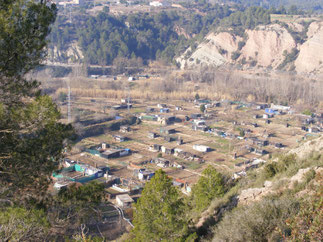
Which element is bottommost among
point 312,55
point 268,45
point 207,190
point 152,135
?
point 152,135

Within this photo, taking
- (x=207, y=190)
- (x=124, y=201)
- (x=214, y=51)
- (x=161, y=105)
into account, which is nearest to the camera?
(x=207, y=190)

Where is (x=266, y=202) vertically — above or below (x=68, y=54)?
above

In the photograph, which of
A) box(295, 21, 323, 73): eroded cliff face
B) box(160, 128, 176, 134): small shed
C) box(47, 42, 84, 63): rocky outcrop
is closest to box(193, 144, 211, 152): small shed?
box(160, 128, 176, 134): small shed

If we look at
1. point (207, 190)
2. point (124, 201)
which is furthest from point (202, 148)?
point (207, 190)

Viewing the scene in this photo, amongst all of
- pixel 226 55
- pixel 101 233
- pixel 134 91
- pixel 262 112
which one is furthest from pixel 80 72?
pixel 101 233

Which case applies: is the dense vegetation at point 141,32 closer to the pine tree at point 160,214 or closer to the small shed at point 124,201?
the small shed at point 124,201

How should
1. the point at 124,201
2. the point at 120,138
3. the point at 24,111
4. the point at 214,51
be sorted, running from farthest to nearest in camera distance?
1. the point at 214,51
2. the point at 120,138
3. the point at 124,201
4. the point at 24,111

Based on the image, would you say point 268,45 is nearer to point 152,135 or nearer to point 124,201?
point 152,135

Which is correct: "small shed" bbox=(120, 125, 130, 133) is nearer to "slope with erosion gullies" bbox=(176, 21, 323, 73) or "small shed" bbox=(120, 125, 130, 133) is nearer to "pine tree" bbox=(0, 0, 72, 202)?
"pine tree" bbox=(0, 0, 72, 202)
